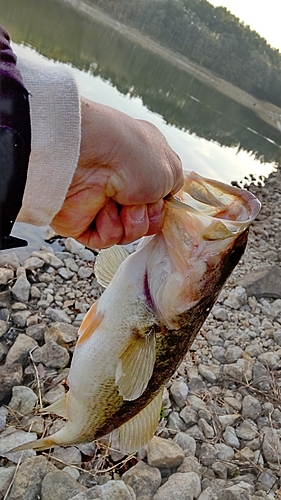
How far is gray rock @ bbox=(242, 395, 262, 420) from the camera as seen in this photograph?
3.83 meters

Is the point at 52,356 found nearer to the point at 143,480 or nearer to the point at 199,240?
the point at 143,480

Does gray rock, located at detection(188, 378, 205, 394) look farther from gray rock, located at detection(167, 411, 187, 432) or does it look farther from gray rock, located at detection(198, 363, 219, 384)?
gray rock, located at detection(167, 411, 187, 432)

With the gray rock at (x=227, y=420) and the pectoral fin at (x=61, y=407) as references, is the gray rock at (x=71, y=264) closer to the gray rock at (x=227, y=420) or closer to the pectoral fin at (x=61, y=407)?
the gray rock at (x=227, y=420)

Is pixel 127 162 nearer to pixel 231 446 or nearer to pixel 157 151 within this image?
pixel 157 151

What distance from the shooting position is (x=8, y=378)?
331 centimetres

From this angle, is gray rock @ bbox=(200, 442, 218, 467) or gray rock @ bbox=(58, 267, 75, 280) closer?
gray rock @ bbox=(200, 442, 218, 467)

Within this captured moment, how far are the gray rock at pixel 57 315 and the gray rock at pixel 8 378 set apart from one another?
0.76m

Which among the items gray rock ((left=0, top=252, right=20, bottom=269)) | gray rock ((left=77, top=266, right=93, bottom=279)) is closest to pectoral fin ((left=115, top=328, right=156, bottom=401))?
gray rock ((left=0, top=252, right=20, bottom=269))

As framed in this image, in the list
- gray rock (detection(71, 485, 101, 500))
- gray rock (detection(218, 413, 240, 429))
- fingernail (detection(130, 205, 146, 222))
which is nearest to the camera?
fingernail (detection(130, 205, 146, 222))

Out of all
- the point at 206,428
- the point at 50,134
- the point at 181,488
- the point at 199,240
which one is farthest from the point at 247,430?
the point at 50,134

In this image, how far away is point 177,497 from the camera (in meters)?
2.71

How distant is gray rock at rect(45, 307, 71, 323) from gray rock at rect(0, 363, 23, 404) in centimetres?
76

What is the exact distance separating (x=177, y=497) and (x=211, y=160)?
41.8 ft

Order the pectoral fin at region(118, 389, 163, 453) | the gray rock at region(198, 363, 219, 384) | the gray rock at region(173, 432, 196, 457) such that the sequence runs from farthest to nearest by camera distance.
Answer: the gray rock at region(198, 363, 219, 384) < the gray rock at region(173, 432, 196, 457) < the pectoral fin at region(118, 389, 163, 453)
